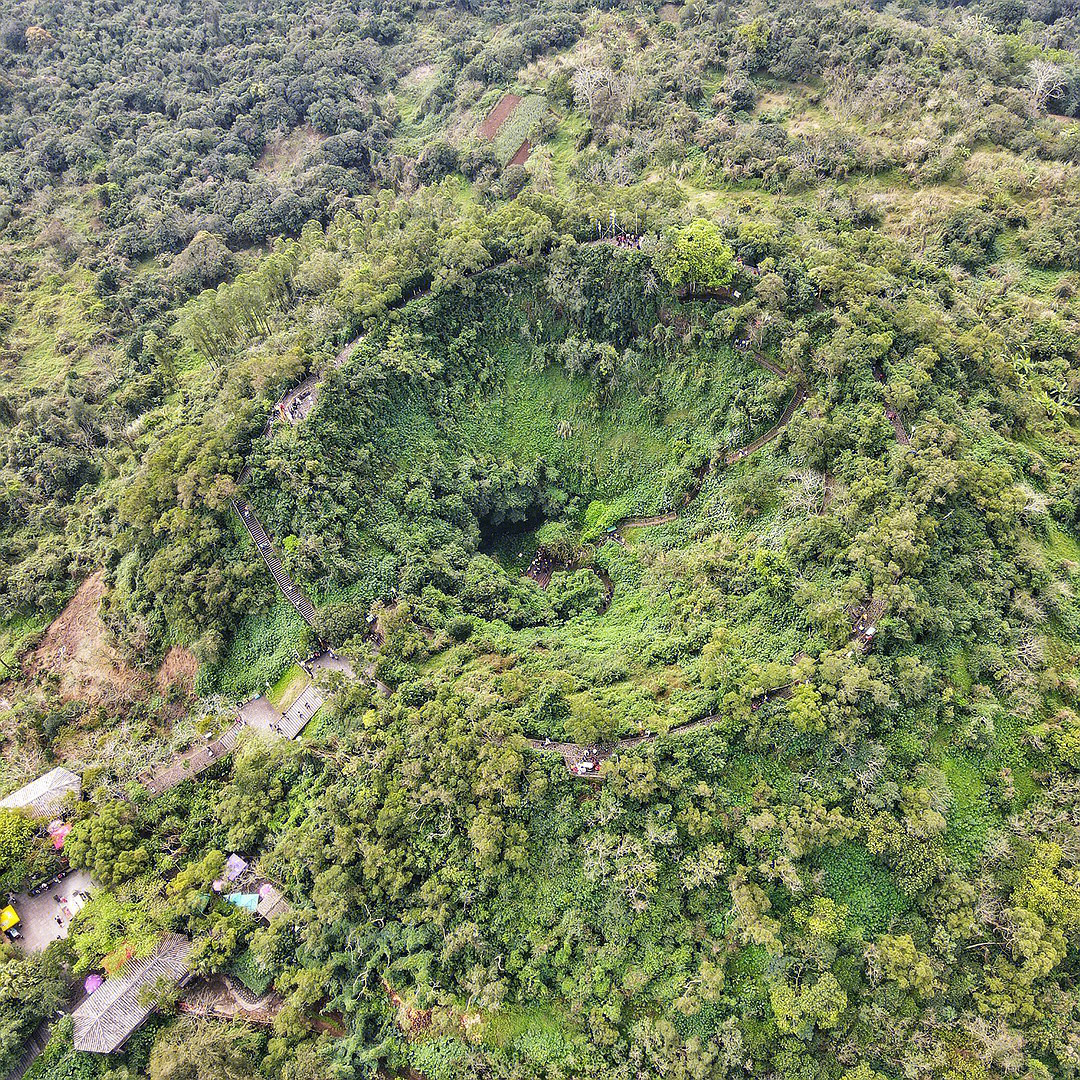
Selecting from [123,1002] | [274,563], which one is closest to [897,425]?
[274,563]

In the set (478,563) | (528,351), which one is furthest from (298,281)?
(478,563)

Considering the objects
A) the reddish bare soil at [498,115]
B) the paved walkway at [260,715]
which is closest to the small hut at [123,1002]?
the paved walkway at [260,715]

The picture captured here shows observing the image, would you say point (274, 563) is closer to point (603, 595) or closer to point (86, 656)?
point (86, 656)

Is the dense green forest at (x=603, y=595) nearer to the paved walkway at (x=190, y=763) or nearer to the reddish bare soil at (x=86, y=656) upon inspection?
the paved walkway at (x=190, y=763)

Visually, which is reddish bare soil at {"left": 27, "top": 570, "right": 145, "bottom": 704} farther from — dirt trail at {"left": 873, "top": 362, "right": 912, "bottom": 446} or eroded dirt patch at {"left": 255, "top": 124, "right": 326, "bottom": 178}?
eroded dirt patch at {"left": 255, "top": 124, "right": 326, "bottom": 178}

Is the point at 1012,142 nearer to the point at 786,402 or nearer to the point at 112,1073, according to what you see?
the point at 786,402

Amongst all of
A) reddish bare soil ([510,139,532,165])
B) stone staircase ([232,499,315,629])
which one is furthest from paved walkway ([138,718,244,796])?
reddish bare soil ([510,139,532,165])

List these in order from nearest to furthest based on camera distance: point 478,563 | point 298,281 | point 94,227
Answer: point 478,563 → point 298,281 → point 94,227
